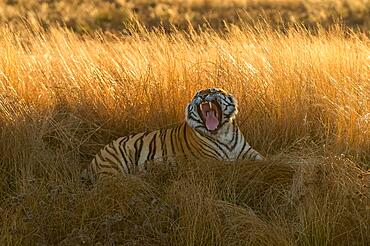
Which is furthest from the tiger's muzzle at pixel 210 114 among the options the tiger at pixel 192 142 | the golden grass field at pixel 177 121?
the golden grass field at pixel 177 121

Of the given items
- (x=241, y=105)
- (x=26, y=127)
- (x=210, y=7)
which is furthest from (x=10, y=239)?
(x=210, y=7)

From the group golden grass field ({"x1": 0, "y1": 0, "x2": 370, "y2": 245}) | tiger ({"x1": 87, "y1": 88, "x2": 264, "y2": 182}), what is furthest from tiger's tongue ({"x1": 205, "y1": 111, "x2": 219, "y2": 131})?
golden grass field ({"x1": 0, "y1": 0, "x2": 370, "y2": 245})

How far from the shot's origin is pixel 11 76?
7.45 m

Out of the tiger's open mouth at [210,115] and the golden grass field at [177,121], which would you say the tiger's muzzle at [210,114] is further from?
the golden grass field at [177,121]

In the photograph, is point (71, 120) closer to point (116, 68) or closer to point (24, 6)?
point (116, 68)

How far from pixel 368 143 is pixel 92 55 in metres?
3.40

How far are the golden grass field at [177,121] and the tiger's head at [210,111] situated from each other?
48 centimetres

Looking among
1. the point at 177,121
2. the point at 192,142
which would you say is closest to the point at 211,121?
the point at 192,142

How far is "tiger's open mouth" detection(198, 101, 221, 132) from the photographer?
6191 millimetres

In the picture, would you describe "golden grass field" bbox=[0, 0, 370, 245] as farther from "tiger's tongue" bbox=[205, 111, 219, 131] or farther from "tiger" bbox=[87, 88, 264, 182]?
"tiger's tongue" bbox=[205, 111, 219, 131]

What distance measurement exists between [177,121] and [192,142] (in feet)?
2.23

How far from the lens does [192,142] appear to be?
636 cm

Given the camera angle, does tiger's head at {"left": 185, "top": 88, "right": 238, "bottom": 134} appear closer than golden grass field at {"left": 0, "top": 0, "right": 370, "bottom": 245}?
No

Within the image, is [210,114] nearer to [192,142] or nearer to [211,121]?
[211,121]
